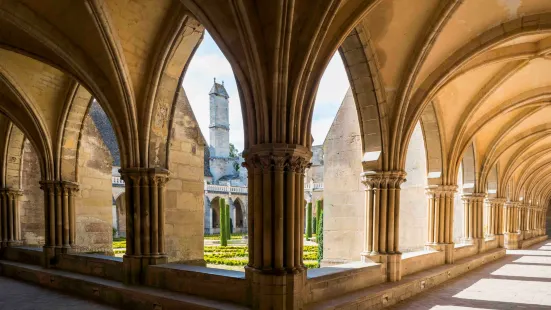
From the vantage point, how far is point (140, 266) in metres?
5.91

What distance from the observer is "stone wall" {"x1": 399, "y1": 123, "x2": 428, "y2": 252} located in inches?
350

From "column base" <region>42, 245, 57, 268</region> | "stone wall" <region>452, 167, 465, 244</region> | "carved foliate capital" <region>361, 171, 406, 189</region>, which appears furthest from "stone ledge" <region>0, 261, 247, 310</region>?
"stone wall" <region>452, 167, 465, 244</region>

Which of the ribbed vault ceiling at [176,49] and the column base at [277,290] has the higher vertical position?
the ribbed vault ceiling at [176,49]

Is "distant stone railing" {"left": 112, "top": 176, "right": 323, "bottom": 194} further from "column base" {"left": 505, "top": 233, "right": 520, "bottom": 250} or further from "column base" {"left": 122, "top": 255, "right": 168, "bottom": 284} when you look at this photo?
"column base" {"left": 122, "top": 255, "right": 168, "bottom": 284}

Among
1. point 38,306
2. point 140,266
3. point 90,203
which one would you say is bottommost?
point 38,306

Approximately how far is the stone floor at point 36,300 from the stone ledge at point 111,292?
153 millimetres

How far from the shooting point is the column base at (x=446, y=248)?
27.1 ft

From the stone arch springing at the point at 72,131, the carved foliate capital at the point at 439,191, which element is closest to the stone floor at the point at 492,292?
the carved foliate capital at the point at 439,191

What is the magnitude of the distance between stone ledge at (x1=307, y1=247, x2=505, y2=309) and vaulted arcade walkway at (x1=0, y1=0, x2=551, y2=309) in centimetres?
4

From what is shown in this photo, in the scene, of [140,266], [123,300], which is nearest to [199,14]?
[140,266]

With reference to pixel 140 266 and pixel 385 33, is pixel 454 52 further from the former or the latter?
pixel 140 266

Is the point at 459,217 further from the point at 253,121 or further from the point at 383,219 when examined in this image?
the point at 253,121

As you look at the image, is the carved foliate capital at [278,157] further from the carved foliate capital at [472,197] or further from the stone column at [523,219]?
the stone column at [523,219]

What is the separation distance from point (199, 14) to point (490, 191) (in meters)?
13.5
